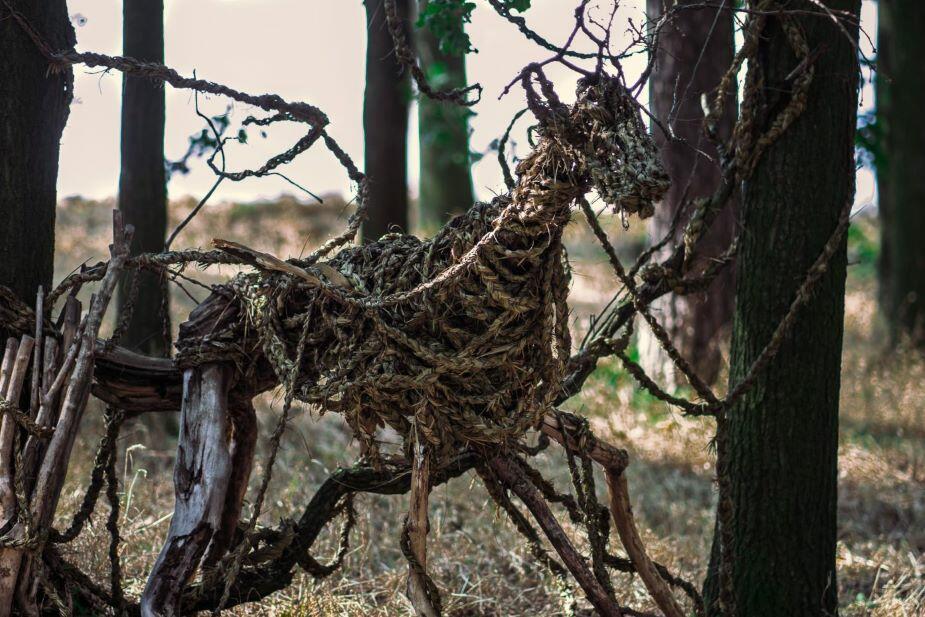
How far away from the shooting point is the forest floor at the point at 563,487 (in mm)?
3576

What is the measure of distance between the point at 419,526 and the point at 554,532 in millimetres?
403

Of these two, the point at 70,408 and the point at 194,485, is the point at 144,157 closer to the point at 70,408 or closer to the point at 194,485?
the point at 70,408

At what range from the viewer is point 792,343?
2861 mm

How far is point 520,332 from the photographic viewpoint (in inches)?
91.7

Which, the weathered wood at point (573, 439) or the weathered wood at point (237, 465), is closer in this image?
the weathered wood at point (573, 439)

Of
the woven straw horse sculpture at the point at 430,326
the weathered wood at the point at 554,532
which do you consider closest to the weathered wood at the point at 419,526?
the woven straw horse sculpture at the point at 430,326

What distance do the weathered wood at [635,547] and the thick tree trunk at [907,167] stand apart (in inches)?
244

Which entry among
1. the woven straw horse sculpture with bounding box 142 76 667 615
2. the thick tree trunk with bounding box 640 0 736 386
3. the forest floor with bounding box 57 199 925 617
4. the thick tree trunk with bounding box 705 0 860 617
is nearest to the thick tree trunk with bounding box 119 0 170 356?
the forest floor with bounding box 57 199 925 617

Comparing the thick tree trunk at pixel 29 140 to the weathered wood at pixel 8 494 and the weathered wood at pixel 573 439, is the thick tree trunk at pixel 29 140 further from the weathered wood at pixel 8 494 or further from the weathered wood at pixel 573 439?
the weathered wood at pixel 573 439

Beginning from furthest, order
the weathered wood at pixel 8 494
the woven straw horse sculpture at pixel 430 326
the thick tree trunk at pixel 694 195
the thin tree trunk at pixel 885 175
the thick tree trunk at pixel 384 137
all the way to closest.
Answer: the thin tree trunk at pixel 885 175
the thick tree trunk at pixel 384 137
the thick tree trunk at pixel 694 195
the weathered wood at pixel 8 494
the woven straw horse sculpture at pixel 430 326

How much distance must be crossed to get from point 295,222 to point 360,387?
1252 centimetres

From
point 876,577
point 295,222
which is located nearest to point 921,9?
point 876,577

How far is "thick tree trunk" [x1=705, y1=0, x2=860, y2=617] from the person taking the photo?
111 inches

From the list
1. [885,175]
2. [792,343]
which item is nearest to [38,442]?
[792,343]
